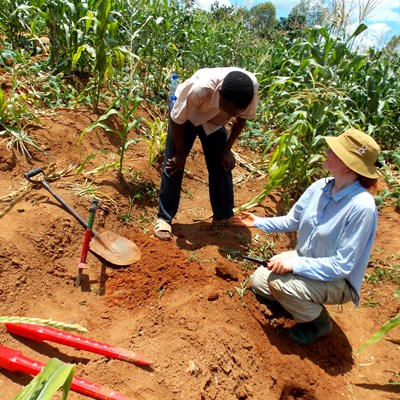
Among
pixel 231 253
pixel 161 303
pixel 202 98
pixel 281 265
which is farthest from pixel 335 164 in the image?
pixel 161 303

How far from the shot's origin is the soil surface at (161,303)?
6.51 feet

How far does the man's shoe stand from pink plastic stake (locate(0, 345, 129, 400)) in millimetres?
1160

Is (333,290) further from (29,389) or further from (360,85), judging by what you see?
(360,85)

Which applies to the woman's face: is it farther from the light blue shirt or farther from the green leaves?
the green leaves

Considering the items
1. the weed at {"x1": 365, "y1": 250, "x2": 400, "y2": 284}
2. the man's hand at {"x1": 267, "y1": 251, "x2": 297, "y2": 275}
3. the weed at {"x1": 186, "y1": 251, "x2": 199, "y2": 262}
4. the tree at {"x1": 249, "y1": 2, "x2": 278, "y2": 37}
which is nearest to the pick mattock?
the weed at {"x1": 186, "y1": 251, "x2": 199, "y2": 262}

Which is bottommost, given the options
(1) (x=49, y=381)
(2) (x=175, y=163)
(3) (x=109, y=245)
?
(3) (x=109, y=245)

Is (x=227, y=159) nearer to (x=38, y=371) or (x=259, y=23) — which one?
(x=38, y=371)

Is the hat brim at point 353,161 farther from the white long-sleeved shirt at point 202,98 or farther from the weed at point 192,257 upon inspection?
the weed at point 192,257

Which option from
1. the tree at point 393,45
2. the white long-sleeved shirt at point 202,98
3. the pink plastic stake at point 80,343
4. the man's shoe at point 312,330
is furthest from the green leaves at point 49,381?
the tree at point 393,45

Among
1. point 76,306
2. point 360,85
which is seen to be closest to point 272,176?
point 76,306

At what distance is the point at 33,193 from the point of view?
287 cm

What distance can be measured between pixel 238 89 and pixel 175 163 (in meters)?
0.79

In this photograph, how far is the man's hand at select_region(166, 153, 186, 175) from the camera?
2.84 m

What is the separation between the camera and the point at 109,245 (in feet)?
8.86
